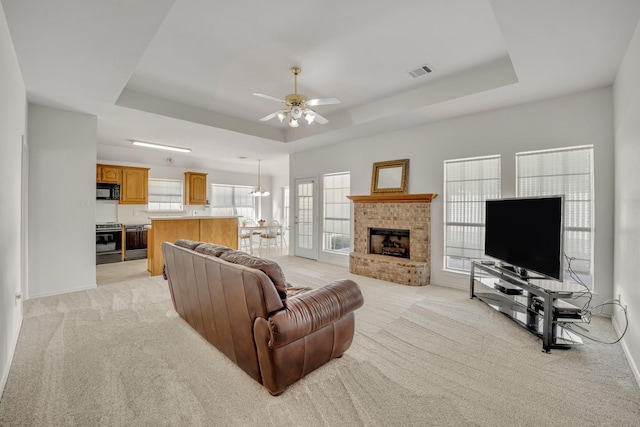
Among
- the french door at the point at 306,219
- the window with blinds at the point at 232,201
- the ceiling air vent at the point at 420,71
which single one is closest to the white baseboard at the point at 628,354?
the ceiling air vent at the point at 420,71

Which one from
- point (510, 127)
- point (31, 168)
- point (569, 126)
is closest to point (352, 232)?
point (510, 127)

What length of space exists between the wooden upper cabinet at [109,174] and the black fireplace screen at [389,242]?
6.03 meters

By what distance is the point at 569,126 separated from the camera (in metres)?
3.45

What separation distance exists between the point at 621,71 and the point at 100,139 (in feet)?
26.6

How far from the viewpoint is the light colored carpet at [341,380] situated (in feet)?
5.46

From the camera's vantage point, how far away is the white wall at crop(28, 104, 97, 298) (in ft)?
12.4

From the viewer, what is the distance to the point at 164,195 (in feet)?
25.8

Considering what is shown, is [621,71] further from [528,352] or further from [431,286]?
[431,286]

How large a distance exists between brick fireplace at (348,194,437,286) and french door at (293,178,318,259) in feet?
4.52

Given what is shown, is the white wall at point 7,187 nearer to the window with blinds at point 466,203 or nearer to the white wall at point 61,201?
the white wall at point 61,201

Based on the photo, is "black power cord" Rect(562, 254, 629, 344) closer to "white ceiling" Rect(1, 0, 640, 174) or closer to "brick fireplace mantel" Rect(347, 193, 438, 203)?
"brick fireplace mantel" Rect(347, 193, 438, 203)

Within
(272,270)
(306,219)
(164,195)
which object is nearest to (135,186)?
(164,195)

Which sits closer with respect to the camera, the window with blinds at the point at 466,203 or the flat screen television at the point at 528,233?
the flat screen television at the point at 528,233

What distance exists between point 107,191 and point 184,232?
2675 mm
